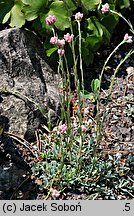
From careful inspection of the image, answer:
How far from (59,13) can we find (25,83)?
0.41m

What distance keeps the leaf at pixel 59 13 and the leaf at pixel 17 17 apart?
152 mm

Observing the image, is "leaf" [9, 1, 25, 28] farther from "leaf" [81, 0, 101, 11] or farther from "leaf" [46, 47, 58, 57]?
"leaf" [81, 0, 101, 11]

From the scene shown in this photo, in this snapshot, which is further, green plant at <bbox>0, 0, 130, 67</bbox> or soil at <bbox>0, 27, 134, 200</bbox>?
green plant at <bbox>0, 0, 130, 67</bbox>

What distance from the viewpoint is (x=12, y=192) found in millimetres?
2436

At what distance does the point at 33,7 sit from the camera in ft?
8.95

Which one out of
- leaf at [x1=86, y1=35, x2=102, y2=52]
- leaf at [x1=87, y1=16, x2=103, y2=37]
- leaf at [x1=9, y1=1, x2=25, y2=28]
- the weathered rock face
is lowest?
the weathered rock face

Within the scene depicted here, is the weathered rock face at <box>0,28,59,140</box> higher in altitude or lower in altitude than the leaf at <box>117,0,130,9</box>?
lower

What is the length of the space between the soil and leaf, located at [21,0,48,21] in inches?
19.1

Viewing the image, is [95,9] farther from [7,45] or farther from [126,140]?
[126,140]

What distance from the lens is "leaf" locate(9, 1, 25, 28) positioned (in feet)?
9.06

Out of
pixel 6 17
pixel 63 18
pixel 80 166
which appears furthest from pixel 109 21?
pixel 80 166

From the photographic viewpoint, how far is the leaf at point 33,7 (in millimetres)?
2721

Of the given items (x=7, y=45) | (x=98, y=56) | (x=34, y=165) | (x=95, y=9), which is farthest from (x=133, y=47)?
(x=34, y=165)

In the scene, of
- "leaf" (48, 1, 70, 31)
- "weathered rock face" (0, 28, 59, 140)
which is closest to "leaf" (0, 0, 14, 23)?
"weathered rock face" (0, 28, 59, 140)
